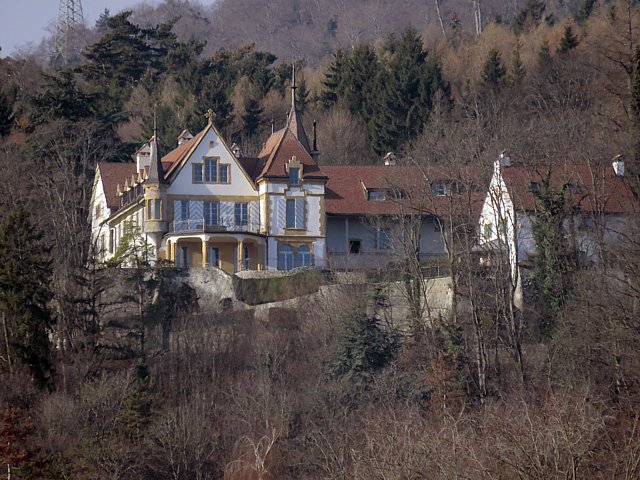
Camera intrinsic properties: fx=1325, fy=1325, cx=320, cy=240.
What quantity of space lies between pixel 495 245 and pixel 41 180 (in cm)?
1883

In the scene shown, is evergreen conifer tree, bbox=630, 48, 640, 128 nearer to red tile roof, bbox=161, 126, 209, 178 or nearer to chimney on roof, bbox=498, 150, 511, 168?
chimney on roof, bbox=498, 150, 511, 168

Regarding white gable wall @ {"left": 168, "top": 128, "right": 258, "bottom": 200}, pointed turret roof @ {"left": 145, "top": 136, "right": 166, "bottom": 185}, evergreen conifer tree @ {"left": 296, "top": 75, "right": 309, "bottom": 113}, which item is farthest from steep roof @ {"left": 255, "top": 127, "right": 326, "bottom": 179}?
evergreen conifer tree @ {"left": 296, "top": 75, "right": 309, "bottom": 113}

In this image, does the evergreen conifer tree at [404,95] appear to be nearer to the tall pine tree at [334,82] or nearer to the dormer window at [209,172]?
the tall pine tree at [334,82]

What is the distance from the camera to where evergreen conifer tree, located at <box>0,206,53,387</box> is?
136ft

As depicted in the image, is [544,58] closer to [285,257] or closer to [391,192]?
[391,192]

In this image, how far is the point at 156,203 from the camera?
5209cm

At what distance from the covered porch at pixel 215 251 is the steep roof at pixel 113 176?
271 inches

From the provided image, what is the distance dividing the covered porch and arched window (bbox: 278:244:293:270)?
0.77 m

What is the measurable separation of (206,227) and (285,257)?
3.47 meters

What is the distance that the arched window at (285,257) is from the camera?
173 ft

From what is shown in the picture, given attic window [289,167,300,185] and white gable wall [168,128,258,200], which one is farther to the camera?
attic window [289,167,300,185]

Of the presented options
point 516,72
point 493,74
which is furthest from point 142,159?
point 516,72

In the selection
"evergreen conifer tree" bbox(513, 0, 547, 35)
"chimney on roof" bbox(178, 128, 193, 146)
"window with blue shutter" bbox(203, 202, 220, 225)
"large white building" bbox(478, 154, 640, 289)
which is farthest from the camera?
"evergreen conifer tree" bbox(513, 0, 547, 35)

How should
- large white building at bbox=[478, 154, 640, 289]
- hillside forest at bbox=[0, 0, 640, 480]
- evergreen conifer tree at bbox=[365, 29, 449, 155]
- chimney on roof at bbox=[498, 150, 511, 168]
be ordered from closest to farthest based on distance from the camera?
hillside forest at bbox=[0, 0, 640, 480]
large white building at bbox=[478, 154, 640, 289]
chimney on roof at bbox=[498, 150, 511, 168]
evergreen conifer tree at bbox=[365, 29, 449, 155]
